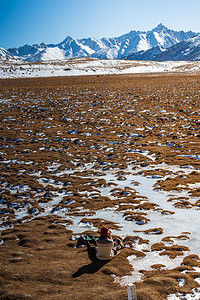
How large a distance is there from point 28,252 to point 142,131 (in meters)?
16.0

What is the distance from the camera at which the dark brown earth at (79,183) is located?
5934mm

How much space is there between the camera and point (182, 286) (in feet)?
18.5

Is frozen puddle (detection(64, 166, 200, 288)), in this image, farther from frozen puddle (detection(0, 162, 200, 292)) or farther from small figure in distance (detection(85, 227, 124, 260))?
small figure in distance (detection(85, 227, 124, 260))

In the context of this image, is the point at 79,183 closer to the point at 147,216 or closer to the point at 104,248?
the point at 147,216

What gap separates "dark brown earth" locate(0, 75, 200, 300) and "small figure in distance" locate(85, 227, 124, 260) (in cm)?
26

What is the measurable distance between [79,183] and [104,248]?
5972mm

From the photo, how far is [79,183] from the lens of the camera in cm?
1260

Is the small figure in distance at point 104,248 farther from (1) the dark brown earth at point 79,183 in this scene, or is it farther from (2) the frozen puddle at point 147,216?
(2) the frozen puddle at point 147,216

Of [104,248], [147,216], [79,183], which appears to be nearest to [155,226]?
[147,216]

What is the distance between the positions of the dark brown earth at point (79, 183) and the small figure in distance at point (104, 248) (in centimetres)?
26

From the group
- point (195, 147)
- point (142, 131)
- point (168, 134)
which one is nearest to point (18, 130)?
point (142, 131)

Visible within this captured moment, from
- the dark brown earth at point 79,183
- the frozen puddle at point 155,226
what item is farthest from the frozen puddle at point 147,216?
the dark brown earth at point 79,183

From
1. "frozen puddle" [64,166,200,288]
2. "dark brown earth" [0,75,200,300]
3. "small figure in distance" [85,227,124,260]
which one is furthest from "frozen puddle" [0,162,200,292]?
"small figure in distance" [85,227,124,260]

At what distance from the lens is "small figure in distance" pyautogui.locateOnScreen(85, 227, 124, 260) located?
6.81 meters
